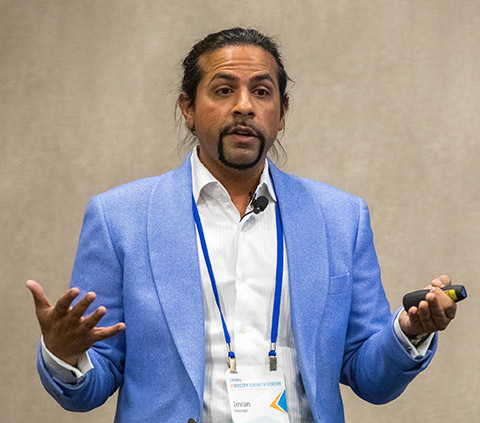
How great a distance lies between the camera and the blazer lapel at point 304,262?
6.50ft

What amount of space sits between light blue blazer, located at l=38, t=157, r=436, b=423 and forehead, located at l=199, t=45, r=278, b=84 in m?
0.29

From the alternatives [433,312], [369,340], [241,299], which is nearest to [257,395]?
[241,299]

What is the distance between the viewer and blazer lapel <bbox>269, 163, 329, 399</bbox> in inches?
78.0

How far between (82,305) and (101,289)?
0.33 metres

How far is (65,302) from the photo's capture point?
1.67 m

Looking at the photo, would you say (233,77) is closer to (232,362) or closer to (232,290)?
(232,290)

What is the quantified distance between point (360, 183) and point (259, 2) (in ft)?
2.92

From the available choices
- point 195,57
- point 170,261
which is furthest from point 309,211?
point 195,57

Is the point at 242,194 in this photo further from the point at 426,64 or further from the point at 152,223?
the point at 426,64

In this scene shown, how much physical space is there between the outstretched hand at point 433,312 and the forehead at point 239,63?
2.55 feet

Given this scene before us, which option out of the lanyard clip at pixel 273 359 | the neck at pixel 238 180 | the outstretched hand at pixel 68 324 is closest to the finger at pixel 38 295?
the outstretched hand at pixel 68 324

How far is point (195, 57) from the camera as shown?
7.69 ft

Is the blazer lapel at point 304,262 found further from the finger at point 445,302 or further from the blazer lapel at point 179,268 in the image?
the finger at point 445,302

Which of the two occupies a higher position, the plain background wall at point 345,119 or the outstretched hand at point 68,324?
the plain background wall at point 345,119
